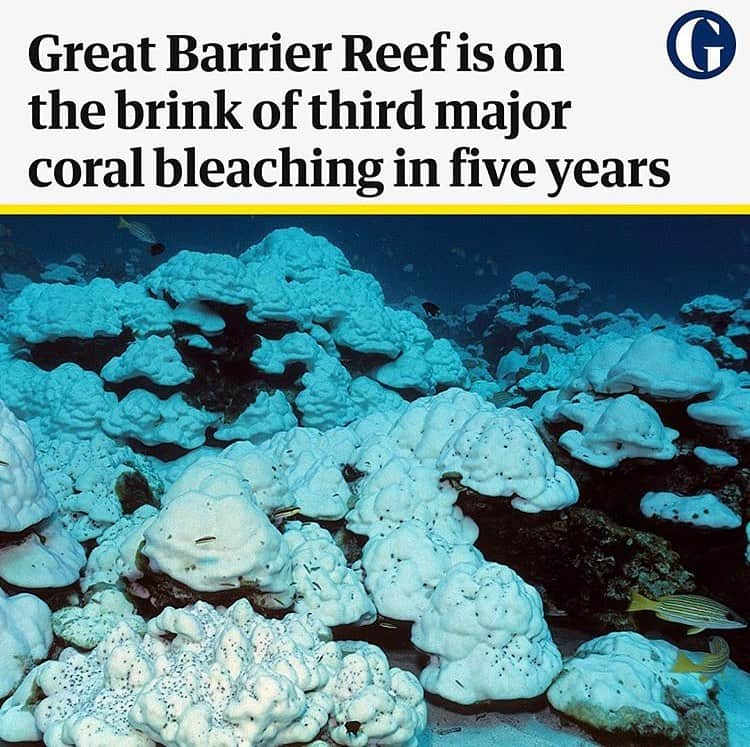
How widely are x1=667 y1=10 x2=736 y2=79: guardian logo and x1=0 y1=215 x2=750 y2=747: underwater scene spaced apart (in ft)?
8.17

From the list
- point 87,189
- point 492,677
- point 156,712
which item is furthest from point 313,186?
point 156,712

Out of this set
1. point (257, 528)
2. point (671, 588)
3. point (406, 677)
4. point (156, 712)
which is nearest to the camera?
point (156, 712)

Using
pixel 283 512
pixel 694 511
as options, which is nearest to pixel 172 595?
pixel 283 512

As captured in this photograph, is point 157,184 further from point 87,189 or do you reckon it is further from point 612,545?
point 612,545

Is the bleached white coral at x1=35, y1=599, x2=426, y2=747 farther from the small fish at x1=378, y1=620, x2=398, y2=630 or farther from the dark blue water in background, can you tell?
the dark blue water in background

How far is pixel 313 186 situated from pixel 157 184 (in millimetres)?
1347

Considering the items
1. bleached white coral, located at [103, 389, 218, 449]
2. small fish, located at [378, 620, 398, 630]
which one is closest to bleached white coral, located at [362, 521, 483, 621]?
small fish, located at [378, 620, 398, 630]

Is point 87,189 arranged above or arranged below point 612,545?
above

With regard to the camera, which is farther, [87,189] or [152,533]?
[87,189]

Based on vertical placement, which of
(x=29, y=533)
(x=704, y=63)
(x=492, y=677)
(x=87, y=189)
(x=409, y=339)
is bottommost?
(x=492, y=677)

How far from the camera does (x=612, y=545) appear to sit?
14.1 feet

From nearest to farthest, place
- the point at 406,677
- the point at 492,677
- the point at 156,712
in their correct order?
the point at 156,712, the point at 406,677, the point at 492,677

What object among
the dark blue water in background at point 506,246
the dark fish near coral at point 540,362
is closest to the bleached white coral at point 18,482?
the dark fish near coral at point 540,362

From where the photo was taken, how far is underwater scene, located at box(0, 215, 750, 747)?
252 centimetres
